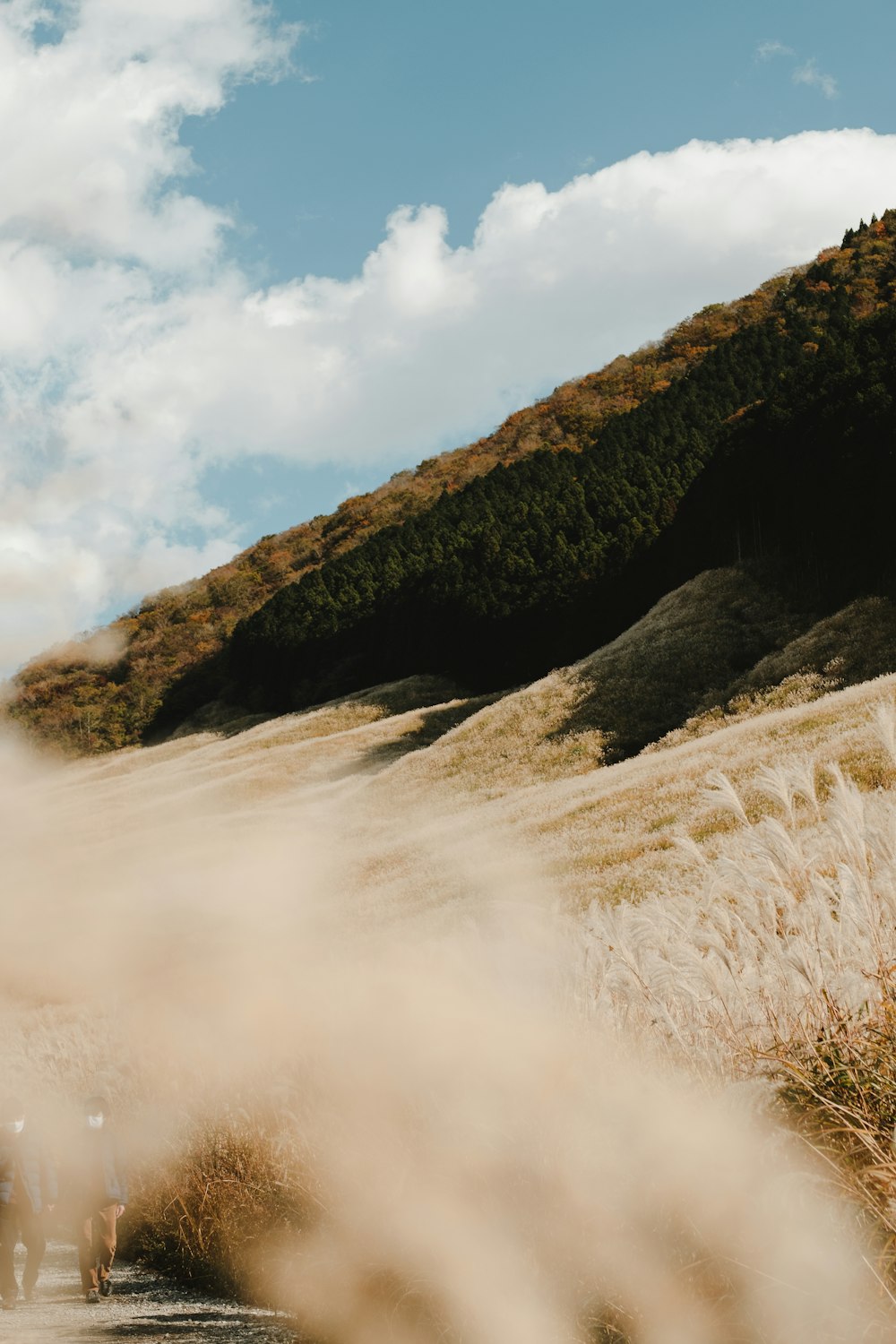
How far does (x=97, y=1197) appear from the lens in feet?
24.1

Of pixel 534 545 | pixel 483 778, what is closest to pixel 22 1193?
pixel 483 778

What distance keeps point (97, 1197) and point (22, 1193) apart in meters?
1.28

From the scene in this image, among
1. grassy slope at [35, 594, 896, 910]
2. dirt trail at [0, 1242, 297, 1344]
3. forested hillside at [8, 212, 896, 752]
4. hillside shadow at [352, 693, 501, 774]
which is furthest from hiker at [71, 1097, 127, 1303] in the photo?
forested hillside at [8, 212, 896, 752]

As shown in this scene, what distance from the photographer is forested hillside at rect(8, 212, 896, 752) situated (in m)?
49.0

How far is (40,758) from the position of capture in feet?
261

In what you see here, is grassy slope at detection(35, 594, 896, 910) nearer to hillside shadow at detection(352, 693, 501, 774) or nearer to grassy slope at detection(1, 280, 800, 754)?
hillside shadow at detection(352, 693, 501, 774)

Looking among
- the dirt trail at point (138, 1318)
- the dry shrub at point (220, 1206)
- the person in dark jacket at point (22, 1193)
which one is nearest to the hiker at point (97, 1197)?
the dirt trail at point (138, 1318)

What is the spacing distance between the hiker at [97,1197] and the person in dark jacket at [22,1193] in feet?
1.53

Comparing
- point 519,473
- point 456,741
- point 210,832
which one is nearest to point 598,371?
point 519,473

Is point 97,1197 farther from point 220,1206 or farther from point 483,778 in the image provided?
point 483,778

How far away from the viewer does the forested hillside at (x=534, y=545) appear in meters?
49.0

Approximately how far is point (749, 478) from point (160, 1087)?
1675 inches

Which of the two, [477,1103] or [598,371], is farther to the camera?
[598,371]

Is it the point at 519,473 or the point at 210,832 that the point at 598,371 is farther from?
the point at 210,832
